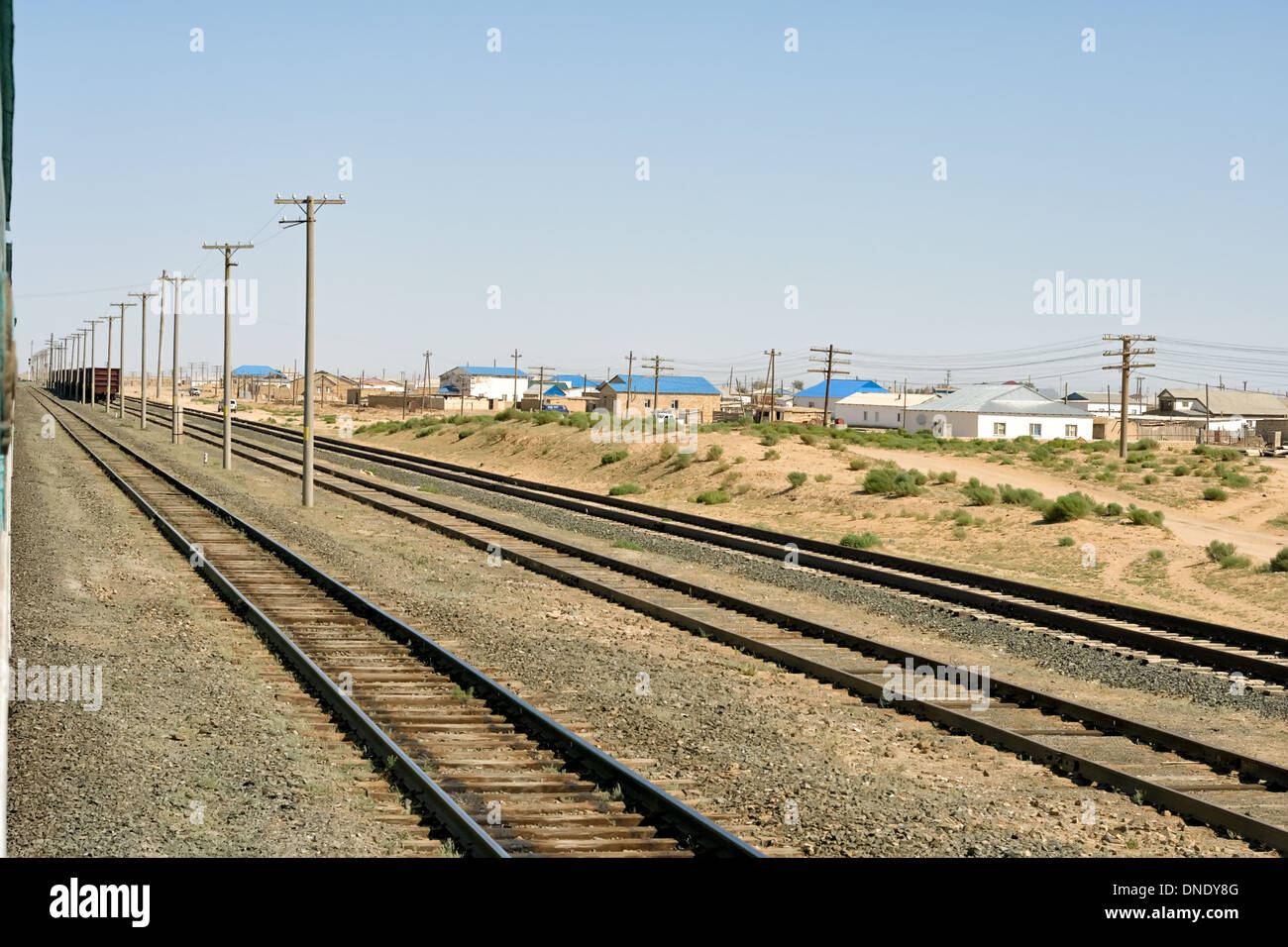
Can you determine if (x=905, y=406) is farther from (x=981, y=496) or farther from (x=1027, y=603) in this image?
(x=1027, y=603)

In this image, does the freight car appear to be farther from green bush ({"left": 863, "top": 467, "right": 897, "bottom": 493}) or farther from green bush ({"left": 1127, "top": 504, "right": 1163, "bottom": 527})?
green bush ({"left": 1127, "top": 504, "right": 1163, "bottom": 527})

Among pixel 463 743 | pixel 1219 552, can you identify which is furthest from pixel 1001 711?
pixel 1219 552

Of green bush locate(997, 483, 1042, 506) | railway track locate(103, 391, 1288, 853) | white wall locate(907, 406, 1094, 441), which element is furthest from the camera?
white wall locate(907, 406, 1094, 441)

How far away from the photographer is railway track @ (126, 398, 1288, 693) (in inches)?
639

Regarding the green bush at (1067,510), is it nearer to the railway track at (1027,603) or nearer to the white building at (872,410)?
the railway track at (1027,603)

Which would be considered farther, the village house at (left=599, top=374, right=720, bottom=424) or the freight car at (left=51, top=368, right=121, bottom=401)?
the village house at (left=599, top=374, right=720, bottom=424)

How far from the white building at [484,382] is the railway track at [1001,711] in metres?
144

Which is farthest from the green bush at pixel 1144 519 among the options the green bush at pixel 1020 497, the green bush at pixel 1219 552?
the green bush at pixel 1219 552

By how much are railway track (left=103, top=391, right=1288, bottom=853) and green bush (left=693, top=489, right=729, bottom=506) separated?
17194 mm

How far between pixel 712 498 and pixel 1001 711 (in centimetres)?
2772

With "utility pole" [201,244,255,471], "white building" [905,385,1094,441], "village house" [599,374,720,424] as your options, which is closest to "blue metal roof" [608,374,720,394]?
"village house" [599,374,720,424]

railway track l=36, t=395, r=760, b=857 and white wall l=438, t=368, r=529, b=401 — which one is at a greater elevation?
white wall l=438, t=368, r=529, b=401

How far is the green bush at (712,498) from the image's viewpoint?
40625 mm
